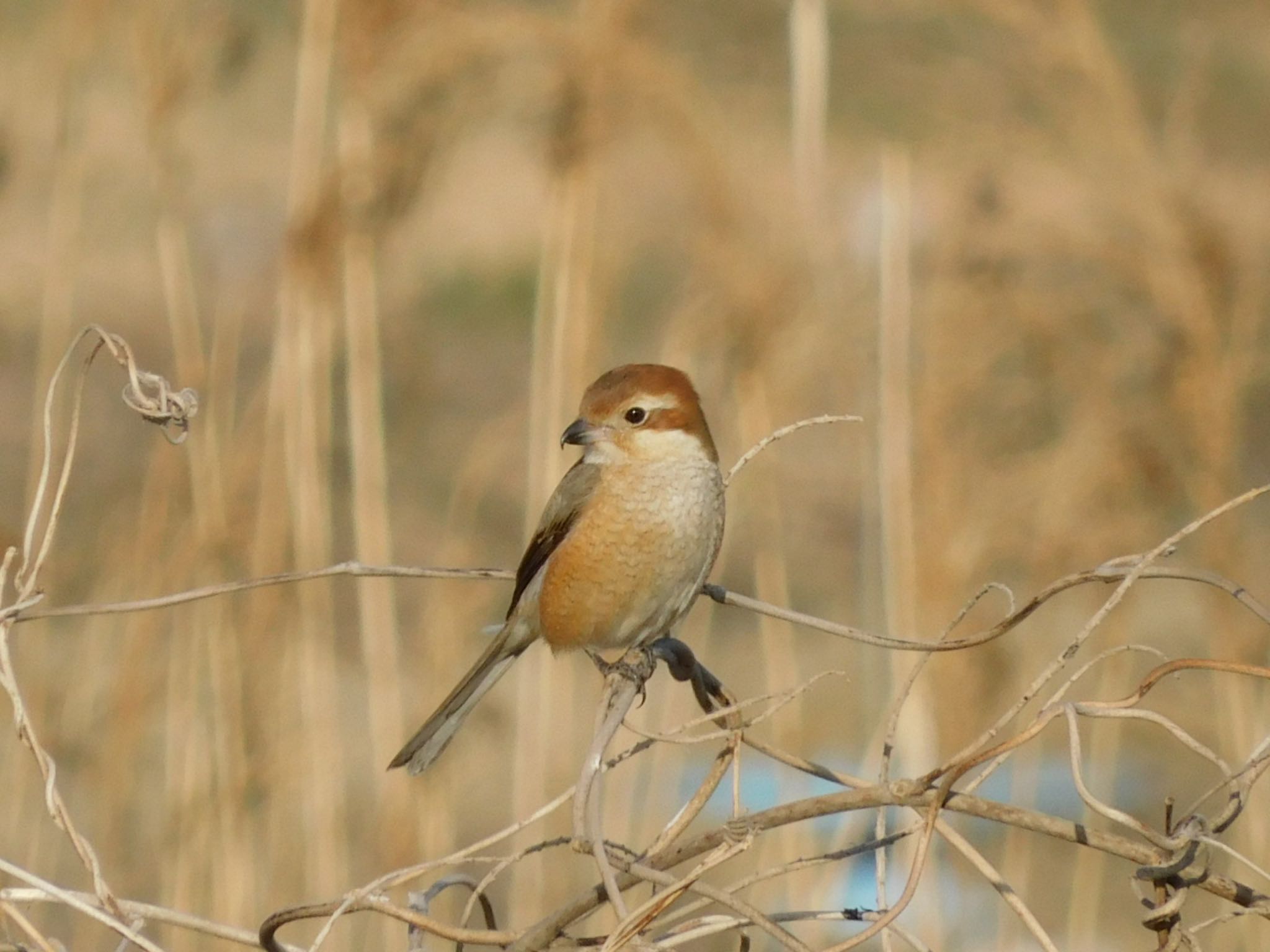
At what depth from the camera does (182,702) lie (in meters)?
3.45

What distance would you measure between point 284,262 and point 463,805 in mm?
2162

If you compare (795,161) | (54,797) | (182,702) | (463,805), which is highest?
(795,161)

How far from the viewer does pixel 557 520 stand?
3264 millimetres

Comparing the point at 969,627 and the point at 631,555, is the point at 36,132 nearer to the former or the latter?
the point at 631,555

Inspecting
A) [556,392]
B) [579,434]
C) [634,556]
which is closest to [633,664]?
[634,556]

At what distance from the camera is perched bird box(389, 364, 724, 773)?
9.97ft

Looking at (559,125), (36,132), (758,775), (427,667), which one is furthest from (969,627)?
(36,132)

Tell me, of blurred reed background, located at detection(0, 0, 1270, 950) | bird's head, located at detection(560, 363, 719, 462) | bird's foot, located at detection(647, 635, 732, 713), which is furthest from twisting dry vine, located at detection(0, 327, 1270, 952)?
blurred reed background, located at detection(0, 0, 1270, 950)

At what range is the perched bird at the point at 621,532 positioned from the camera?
3039 mm

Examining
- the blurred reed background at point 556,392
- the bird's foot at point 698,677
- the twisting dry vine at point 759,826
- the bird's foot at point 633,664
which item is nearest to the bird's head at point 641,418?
the blurred reed background at point 556,392

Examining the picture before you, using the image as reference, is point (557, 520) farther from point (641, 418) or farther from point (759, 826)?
point (759, 826)

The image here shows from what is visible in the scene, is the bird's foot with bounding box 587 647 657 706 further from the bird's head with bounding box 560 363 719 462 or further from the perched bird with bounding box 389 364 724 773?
the bird's head with bounding box 560 363 719 462

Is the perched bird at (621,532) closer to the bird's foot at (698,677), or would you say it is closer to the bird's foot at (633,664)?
the bird's foot at (633,664)

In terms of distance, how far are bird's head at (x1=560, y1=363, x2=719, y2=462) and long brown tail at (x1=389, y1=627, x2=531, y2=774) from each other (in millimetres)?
412
